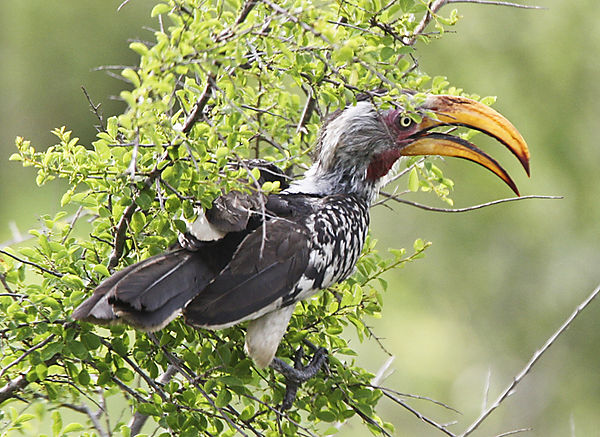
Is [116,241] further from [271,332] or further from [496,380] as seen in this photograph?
[496,380]

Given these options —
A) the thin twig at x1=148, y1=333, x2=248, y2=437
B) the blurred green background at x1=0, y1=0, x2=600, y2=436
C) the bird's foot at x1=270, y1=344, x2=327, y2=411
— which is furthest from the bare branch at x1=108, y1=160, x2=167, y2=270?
the blurred green background at x1=0, y1=0, x2=600, y2=436

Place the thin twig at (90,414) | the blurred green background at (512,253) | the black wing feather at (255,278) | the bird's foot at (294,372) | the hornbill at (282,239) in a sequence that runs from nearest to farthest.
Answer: the thin twig at (90,414), the hornbill at (282,239), the black wing feather at (255,278), the bird's foot at (294,372), the blurred green background at (512,253)

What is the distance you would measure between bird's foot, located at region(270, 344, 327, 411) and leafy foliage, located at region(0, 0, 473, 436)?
0.09ft

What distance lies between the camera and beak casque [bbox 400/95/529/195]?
2.79 m

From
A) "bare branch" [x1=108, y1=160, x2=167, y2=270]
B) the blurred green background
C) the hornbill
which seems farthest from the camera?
the blurred green background

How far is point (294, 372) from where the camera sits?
249 cm

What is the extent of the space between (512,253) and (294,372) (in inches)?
273

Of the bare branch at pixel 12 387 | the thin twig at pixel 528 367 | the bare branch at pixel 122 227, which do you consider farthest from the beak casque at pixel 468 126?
the bare branch at pixel 12 387

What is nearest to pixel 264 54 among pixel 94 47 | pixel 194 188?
pixel 194 188

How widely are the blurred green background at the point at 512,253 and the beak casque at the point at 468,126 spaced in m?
4.81

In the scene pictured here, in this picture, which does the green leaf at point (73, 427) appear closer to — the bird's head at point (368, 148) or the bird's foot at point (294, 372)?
the bird's foot at point (294, 372)

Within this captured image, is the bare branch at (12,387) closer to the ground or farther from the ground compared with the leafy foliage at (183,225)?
closer to the ground

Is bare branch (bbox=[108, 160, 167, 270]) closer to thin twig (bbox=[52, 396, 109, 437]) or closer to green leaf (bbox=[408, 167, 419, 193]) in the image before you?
thin twig (bbox=[52, 396, 109, 437])

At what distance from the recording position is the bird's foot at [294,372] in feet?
8.08
